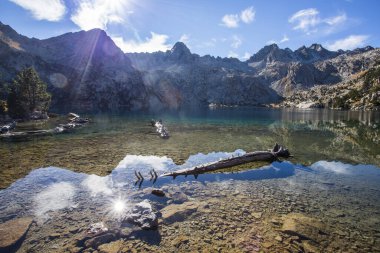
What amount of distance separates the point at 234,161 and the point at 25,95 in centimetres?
6984

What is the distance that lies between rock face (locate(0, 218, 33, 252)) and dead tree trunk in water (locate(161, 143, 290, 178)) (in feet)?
36.9

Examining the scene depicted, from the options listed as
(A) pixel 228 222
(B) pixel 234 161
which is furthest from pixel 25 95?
(A) pixel 228 222

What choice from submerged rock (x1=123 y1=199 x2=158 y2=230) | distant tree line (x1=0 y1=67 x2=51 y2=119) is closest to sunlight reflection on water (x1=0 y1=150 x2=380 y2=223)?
submerged rock (x1=123 y1=199 x2=158 y2=230)

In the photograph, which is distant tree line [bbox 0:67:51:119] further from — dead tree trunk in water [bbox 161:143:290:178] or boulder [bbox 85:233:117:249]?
boulder [bbox 85:233:117:249]

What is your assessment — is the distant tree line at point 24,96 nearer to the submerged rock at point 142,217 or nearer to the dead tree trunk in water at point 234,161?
the dead tree trunk in water at point 234,161

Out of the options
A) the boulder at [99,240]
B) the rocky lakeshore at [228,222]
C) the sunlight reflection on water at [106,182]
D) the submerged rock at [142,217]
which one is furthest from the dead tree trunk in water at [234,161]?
the boulder at [99,240]

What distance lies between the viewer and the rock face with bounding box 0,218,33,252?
464 inches

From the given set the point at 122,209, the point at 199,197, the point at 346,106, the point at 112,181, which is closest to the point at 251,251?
the point at 199,197

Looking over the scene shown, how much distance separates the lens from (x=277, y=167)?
25.9 m

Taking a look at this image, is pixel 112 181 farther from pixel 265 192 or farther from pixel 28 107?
pixel 28 107

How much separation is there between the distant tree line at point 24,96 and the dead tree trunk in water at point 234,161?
64.9 m

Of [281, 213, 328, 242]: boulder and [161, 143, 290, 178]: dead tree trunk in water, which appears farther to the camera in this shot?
[161, 143, 290, 178]: dead tree trunk in water

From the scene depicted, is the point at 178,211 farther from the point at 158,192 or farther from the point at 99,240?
the point at 99,240

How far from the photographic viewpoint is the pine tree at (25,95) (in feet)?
222
